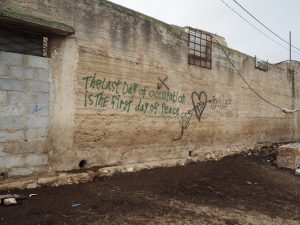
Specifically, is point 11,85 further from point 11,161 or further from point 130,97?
point 130,97

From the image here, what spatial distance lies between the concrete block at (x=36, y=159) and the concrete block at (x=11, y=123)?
1.73 ft

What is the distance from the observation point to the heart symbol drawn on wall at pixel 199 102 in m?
8.62

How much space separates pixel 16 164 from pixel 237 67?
786cm

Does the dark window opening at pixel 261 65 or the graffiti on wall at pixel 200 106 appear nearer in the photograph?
the graffiti on wall at pixel 200 106

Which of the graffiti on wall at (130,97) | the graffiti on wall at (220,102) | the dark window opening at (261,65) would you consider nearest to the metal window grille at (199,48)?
the graffiti on wall at (220,102)

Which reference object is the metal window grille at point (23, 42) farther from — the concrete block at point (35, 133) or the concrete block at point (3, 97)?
the concrete block at point (35, 133)

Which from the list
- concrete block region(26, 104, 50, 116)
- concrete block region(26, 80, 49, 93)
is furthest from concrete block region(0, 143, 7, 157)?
concrete block region(26, 80, 49, 93)

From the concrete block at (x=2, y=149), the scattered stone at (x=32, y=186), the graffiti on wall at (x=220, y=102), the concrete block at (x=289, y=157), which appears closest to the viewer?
the concrete block at (x=2, y=149)

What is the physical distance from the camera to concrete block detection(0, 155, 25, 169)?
4.83 metres

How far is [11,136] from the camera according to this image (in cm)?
492

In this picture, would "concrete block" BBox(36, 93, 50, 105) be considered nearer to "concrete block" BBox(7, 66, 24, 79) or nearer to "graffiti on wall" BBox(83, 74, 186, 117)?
"concrete block" BBox(7, 66, 24, 79)

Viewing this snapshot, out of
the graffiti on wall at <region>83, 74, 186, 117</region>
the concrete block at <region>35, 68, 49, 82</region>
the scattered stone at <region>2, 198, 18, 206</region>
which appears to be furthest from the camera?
the graffiti on wall at <region>83, 74, 186, 117</region>

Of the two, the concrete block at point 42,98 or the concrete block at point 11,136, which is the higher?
the concrete block at point 42,98

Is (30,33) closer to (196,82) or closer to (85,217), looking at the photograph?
(85,217)
